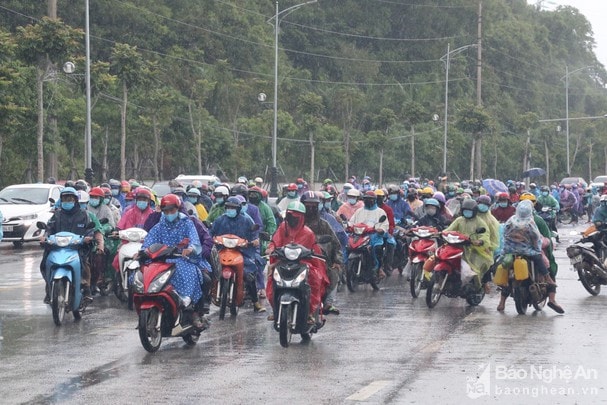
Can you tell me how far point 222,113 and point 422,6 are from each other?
3449 cm

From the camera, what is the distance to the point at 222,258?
50.8 feet

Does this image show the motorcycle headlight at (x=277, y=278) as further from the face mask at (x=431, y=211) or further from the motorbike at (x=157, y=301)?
the face mask at (x=431, y=211)

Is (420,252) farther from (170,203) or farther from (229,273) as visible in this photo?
(170,203)

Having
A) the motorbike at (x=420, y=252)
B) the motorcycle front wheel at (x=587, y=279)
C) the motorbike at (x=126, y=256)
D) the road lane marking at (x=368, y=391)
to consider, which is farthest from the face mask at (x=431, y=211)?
the road lane marking at (x=368, y=391)

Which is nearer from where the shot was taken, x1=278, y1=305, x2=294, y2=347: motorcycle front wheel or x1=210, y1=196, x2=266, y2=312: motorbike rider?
x1=278, y1=305, x2=294, y2=347: motorcycle front wheel

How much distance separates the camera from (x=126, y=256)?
16.9 meters

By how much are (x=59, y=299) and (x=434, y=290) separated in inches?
210

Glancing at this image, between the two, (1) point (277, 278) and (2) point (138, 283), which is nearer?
(2) point (138, 283)

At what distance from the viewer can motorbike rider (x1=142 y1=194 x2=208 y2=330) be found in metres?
12.6

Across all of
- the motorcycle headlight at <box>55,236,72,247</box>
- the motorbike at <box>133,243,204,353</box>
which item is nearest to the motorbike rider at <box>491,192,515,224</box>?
the motorcycle headlight at <box>55,236,72,247</box>

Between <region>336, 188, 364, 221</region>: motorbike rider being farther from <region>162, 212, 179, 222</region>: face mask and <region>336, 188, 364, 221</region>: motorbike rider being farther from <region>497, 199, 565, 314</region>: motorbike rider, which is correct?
<region>162, 212, 179, 222</region>: face mask

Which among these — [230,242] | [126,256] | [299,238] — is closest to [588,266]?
[230,242]

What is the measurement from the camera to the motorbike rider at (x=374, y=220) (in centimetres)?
2047

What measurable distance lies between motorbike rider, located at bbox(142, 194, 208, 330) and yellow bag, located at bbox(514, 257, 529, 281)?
4.91m
